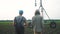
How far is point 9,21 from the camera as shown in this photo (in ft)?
39.2

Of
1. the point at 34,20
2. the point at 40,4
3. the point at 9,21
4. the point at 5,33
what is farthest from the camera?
the point at 9,21

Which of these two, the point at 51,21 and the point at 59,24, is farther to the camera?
the point at 59,24

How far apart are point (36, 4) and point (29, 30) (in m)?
1.69

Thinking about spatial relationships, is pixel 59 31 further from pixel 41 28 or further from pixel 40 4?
pixel 41 28

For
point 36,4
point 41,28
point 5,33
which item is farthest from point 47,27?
point 41,28

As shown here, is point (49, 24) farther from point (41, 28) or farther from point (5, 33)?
point (41, 28)

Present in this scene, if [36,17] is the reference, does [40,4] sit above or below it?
above

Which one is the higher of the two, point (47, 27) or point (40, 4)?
point (40, 4)

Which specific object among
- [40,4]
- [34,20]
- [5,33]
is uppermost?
[40,4]

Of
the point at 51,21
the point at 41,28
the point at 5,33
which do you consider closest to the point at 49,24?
the point at 51,21

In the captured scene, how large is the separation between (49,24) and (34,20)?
478cm

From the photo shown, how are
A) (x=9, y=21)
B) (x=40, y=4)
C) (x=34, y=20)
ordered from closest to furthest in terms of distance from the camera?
(x=34, y=20) < (x=40, y=4) < (x=9, y=21)

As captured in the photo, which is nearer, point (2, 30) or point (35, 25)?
point (35, 25)

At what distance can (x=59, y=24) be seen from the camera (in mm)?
12062
